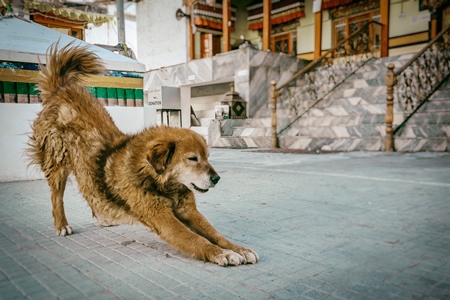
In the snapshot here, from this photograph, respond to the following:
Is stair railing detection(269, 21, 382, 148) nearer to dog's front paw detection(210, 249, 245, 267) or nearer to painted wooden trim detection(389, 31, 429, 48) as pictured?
painted wooden trim detection(389, 31, 429, 48)

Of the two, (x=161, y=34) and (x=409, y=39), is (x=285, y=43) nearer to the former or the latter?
(x=409, y=39)

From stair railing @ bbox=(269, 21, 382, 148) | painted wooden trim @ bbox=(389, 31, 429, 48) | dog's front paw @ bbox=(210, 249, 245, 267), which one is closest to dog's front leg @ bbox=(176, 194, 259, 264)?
dog's front paw @ bbox=(210, 249, 245, 267)

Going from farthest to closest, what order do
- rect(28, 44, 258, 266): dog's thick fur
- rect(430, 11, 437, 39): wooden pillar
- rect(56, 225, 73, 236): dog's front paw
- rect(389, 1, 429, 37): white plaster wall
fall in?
1. rect(389, 1, 429, 37): white plaster wall
2. rect(430, 11, 437, 39): wooden pillar
3. rect(56, 225, 73, 236): dog's front paw
4. rect(28, 44, 258, 266): dog's thick fur

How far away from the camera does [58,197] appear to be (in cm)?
293

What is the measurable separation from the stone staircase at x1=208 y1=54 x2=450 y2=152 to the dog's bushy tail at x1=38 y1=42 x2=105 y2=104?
7.84 m

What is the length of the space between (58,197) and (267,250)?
5.74ft

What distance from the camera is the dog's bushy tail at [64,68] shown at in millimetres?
3225

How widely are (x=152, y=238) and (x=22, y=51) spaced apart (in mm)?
4155

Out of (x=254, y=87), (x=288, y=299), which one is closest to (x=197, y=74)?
(x=254, y=87)

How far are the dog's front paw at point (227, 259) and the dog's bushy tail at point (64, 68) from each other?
2133mm

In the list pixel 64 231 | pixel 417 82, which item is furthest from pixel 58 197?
pixel 417 82

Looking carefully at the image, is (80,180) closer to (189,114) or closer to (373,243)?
(373,243)

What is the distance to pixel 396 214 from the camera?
10.7 ft

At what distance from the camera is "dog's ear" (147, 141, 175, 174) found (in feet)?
7.66
